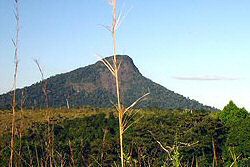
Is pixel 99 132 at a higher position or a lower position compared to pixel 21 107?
lower

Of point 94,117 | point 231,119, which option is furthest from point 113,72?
point 94,117

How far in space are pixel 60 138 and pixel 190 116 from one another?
15.2 metres

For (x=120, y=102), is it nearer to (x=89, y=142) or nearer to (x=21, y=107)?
(x=21, y=107)

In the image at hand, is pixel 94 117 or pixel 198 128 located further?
pixel 94 117

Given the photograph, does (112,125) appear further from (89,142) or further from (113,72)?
(113,72)

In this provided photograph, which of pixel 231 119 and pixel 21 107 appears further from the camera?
pixel 231 119

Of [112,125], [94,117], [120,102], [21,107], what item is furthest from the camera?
[94,117]

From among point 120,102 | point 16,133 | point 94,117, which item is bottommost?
point 94,117

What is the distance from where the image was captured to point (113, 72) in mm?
2330

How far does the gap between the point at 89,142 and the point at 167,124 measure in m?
10.9

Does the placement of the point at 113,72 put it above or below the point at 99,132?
above

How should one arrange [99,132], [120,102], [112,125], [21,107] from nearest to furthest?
[120,102], [21,107], [99,132], [112,125]

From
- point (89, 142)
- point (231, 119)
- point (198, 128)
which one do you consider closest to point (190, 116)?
point (198, 128)

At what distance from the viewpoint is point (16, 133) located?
4141 mm
